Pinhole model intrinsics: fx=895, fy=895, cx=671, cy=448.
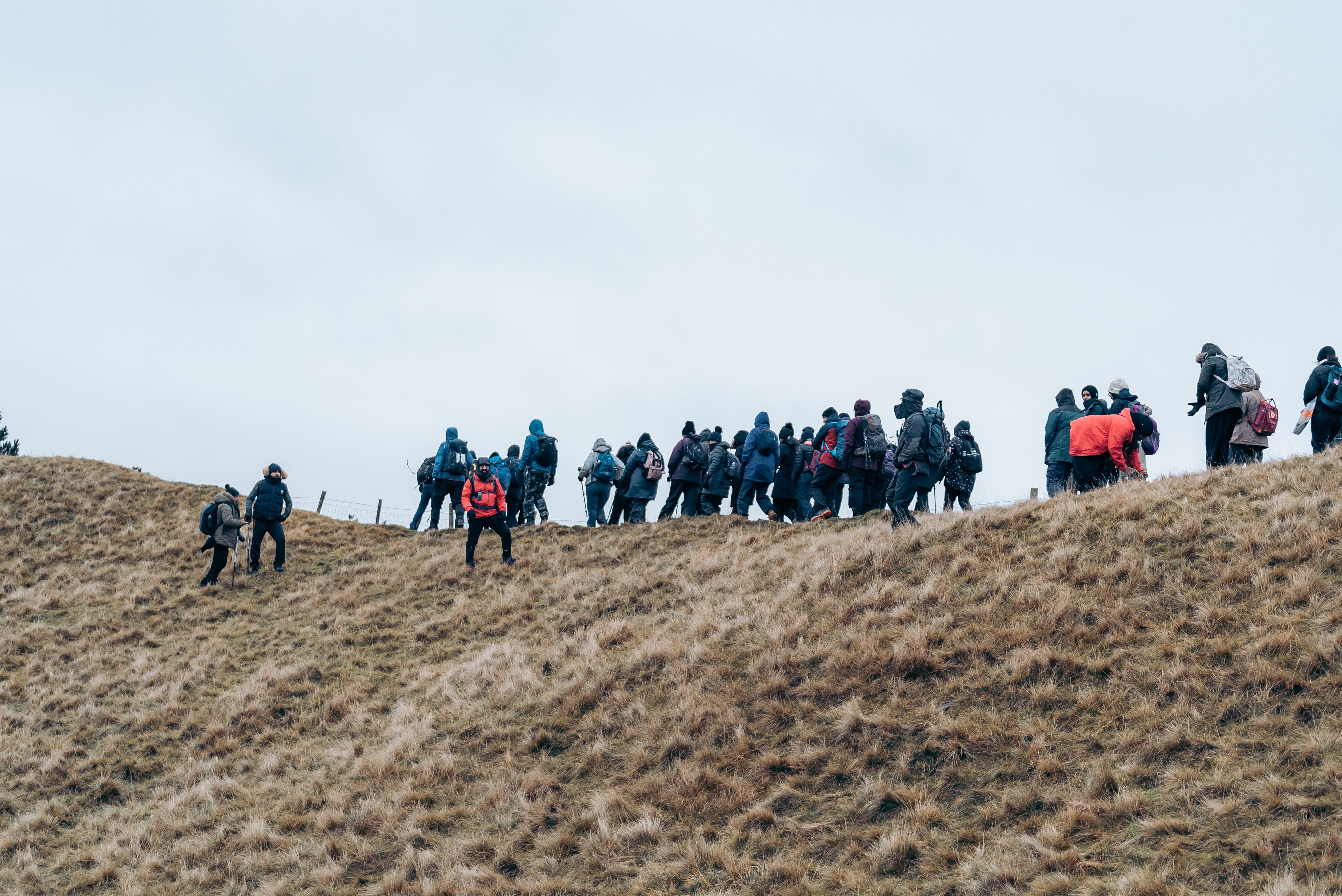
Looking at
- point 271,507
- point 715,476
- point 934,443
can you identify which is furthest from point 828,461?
point 271,507

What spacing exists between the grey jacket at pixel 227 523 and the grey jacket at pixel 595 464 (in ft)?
24.1

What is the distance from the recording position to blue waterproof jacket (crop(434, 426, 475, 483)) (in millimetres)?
19906

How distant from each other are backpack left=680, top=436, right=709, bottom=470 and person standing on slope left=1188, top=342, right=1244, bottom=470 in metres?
9.45

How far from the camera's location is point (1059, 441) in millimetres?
14219

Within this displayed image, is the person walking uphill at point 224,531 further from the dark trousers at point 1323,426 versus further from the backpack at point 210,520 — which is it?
the dark trousers at point 1323,426

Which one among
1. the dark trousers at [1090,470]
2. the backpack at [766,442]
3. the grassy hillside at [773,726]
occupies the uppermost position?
the backpack at [766,442]

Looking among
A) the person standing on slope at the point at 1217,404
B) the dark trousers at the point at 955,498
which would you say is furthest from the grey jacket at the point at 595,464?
the person standing on slope at the point at 1217,404

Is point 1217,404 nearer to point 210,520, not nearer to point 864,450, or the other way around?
point 864,450

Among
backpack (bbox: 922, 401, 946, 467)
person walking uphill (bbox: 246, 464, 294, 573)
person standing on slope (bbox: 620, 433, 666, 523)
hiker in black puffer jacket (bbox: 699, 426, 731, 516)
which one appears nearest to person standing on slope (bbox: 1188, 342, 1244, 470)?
backpack (bbox: 922, 401, 946, 467)

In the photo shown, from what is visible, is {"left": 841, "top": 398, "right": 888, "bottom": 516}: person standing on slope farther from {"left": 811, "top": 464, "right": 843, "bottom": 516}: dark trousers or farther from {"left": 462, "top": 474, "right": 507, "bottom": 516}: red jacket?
{"left": 462, "top": 474, "right": 507, "bottom": 516}: red jacket

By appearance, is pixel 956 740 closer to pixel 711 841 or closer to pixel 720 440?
pixel 711 841

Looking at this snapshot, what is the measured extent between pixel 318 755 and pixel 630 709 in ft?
14.1

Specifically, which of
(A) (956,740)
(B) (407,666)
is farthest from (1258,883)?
(B) (407,666)

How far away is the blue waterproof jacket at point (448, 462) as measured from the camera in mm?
19906
